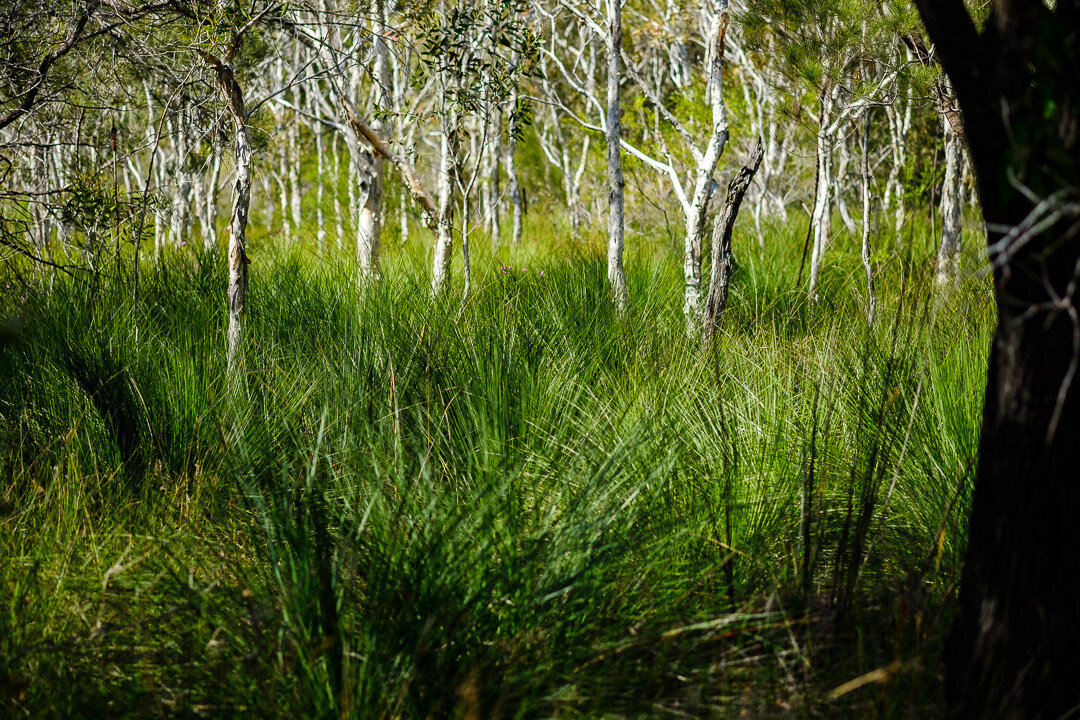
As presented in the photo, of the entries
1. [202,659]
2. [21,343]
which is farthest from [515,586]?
[21,343]

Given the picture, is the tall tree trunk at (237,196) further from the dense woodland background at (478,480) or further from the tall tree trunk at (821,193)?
the tall tree trunk at (821,193)

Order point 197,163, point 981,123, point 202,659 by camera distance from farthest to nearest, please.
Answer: point 197,163, point 202,659, point 981,123

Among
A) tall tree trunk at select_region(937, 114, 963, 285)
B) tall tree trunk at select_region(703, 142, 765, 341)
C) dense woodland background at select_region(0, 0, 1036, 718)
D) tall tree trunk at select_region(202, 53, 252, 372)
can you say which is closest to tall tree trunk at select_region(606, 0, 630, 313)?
dense woodland background at select_region(0, 0, 1036, 718)

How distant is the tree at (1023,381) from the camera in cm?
146

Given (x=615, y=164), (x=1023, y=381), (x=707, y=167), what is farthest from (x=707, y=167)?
(x=1023, y=381)

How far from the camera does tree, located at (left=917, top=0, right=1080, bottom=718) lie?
1.46 metres

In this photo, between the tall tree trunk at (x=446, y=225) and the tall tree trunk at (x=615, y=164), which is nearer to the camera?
the tall tree trunk at (x=615, y=164)

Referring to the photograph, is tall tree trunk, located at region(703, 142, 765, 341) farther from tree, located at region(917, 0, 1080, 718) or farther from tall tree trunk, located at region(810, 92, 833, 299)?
tree, located at region(917, 0, 1080, 718)

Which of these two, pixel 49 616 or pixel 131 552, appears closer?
pixel 49 616

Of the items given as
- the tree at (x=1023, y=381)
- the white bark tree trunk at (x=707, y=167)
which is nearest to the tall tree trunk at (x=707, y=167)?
the white bark tree trunk at (x=707, y=167)

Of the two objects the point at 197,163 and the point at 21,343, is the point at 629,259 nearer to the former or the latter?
the point at 21,343

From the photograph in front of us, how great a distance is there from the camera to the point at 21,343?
401 cm

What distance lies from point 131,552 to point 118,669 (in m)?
0.63

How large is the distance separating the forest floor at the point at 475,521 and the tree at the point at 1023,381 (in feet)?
0.67
